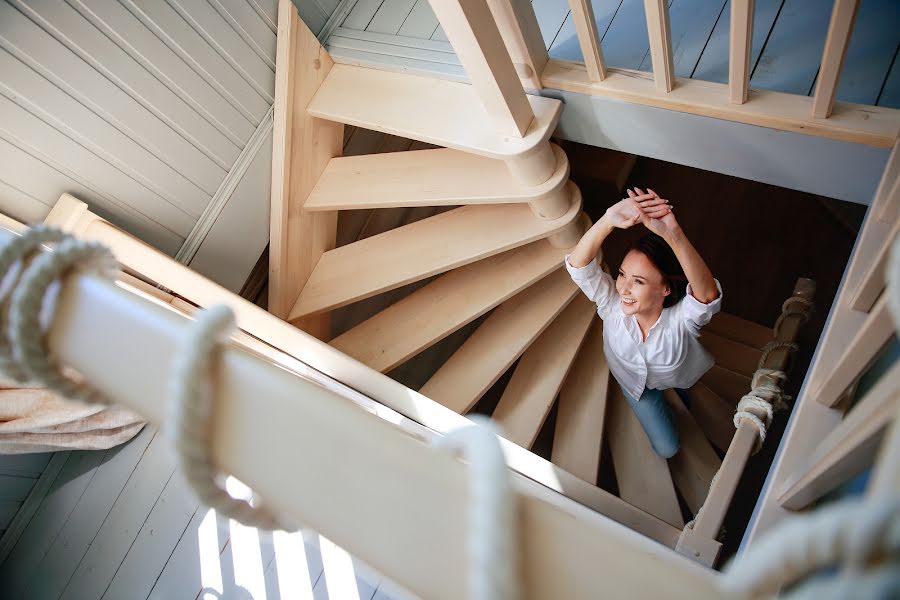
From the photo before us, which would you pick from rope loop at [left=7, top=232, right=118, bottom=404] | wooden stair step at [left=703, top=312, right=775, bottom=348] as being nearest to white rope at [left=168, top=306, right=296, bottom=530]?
rope loop at [left=7, top=232, right=118, bottom=404]

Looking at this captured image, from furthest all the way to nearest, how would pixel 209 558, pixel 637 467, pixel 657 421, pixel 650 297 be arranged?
pixel 637 467
pixel 657 421
pixel 650 297
pixel 209 558

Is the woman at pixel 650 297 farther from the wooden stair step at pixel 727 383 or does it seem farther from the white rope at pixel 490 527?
the white rope at pixel 490 527

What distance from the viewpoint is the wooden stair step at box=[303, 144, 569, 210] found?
1916mm

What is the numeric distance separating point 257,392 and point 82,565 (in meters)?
1.78

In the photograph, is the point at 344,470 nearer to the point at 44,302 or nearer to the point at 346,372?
the point at 44,302

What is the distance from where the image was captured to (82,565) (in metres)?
1.74

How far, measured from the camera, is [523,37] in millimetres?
1615

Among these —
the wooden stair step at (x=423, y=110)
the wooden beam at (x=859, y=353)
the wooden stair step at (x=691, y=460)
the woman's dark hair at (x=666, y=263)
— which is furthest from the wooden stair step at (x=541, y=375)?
the wooden beam at (x=859, y=353)

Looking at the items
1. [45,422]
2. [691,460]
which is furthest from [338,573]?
[691,460]

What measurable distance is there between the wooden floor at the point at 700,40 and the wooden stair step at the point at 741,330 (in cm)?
152

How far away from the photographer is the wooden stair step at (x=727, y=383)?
272 centimetres

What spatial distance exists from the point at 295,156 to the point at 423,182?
1.68 feet

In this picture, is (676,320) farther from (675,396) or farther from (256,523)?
(256,523)

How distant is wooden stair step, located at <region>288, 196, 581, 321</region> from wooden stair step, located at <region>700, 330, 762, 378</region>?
3.98 feet
